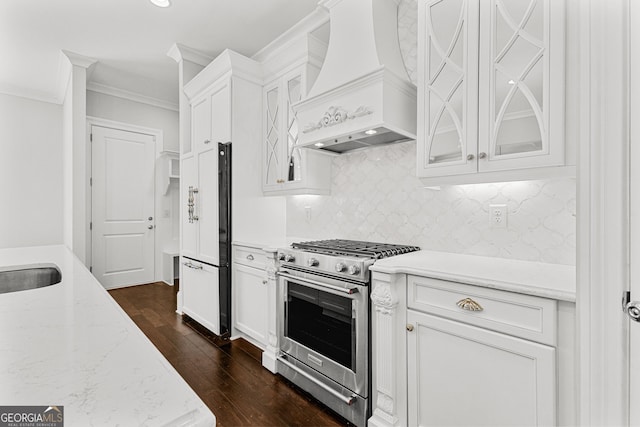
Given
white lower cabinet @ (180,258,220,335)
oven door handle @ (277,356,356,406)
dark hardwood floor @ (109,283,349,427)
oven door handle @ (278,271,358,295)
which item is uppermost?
oven door handle @ (278,271,358,295)

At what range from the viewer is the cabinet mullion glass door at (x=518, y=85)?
138cm

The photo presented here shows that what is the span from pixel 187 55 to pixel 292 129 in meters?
1.70

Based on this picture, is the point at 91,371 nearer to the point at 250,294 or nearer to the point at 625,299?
the point at 625,299

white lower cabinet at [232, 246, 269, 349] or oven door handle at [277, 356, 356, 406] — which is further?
white lower cabinet at [232, 246, 269, 349]

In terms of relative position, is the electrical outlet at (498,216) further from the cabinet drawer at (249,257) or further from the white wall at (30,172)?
the white wall at (30,172)

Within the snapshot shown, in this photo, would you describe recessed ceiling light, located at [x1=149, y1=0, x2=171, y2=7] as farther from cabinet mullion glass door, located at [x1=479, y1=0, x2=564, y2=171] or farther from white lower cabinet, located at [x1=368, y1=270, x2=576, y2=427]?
white lower cabinet, located at [x1=368, y1=270, x2=576, y2=427]

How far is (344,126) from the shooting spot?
2.05 m

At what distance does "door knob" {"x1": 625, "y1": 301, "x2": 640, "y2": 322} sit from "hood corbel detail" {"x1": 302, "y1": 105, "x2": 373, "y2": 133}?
1434 millimetres

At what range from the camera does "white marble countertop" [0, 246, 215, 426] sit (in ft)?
1.53

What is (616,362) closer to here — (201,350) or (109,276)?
(201,350)

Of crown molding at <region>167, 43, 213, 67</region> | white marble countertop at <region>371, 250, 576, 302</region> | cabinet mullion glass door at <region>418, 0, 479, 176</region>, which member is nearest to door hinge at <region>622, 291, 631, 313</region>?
white marble countertop at <region>371, 250, 576, 302</region>

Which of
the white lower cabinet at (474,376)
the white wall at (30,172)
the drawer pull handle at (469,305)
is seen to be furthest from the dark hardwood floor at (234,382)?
the white wall at (30,172)

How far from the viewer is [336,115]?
209 centimetres

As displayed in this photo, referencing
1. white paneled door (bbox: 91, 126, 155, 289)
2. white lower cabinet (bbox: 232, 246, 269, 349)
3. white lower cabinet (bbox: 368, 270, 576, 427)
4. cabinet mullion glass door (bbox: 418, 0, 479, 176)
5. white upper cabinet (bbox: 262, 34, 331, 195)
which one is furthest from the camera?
white paneled door (bbox: 91, 126, 155, 289)
